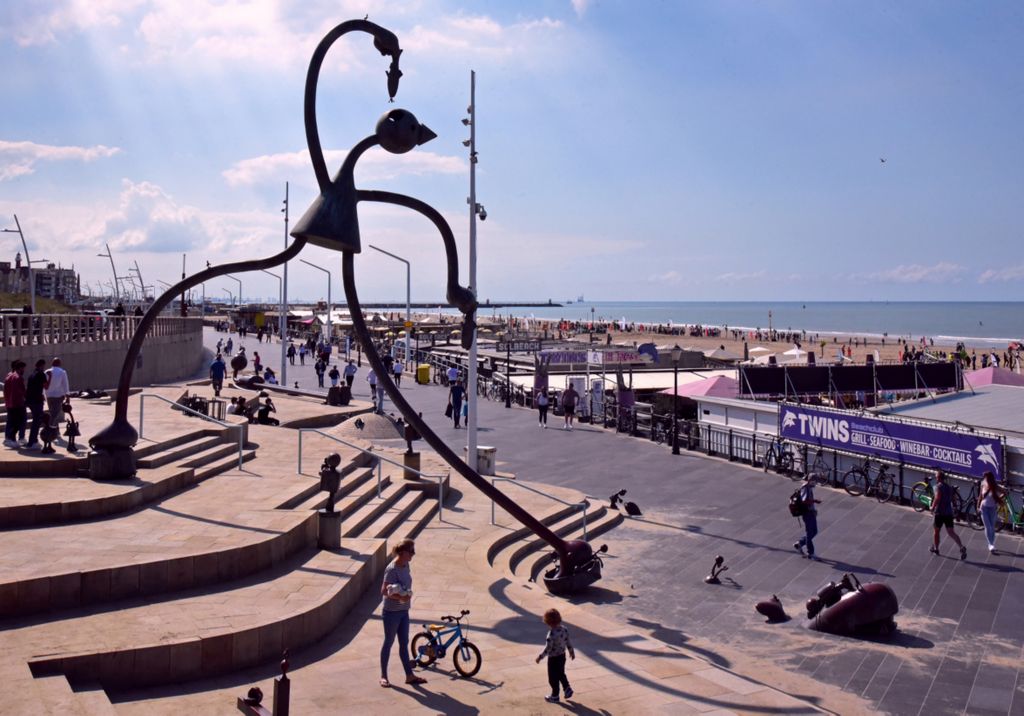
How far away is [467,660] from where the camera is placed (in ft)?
24.0

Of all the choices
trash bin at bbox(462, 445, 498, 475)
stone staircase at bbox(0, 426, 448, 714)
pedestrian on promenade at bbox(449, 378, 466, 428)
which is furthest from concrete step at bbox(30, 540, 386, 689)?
pedestrian on promenade at bbox(449, 378, 466, 428)

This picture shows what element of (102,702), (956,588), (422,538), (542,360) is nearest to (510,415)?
(542,360)

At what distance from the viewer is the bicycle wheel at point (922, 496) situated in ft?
50.8

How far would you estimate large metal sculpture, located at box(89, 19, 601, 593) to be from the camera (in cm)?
996

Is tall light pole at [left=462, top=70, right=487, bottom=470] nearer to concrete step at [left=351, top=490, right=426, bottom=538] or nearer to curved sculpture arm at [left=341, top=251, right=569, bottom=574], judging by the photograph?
concrete step at [left=351, top=490, right=426, bottom=538]

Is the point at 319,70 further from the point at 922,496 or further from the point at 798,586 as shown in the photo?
the point at 922,496

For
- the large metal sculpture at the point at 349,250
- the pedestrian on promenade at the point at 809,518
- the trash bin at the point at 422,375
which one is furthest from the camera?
the trash bin at the point at 422,375

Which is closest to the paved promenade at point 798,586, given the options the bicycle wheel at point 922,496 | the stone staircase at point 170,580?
the bicycle wheel at point 922,496

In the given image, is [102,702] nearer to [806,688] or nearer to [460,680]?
[460,680]

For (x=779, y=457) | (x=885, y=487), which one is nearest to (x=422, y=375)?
(x=779, y=457)

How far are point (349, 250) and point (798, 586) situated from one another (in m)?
7.19

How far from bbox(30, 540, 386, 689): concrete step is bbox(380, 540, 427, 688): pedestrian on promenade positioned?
0.91 metres

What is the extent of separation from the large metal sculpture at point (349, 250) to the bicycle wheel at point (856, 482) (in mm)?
8140

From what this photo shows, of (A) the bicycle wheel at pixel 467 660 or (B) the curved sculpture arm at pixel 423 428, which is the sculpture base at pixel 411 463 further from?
(A) the bicycle wheel at pixel 467 660
